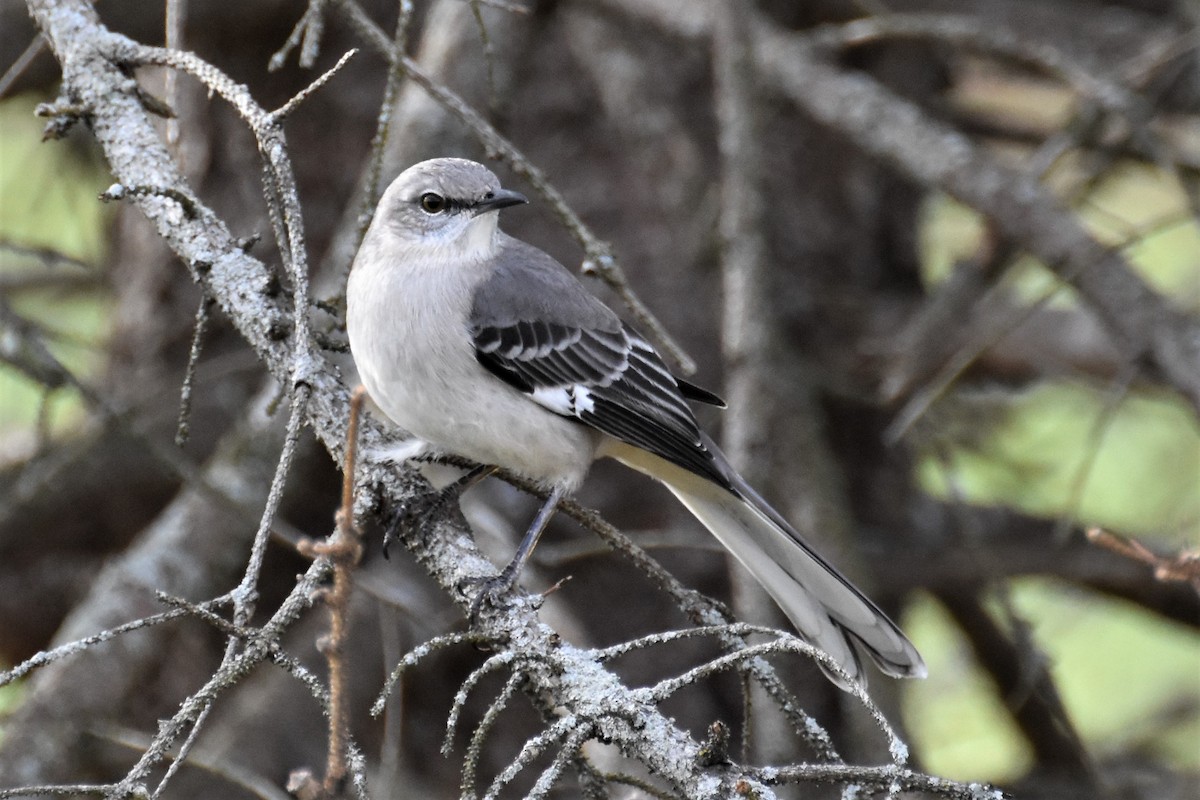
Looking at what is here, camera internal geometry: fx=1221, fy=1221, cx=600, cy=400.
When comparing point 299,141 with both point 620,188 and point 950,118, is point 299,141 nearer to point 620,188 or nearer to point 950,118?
point 620,188

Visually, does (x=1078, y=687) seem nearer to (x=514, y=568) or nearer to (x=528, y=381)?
(x=528, y=381)

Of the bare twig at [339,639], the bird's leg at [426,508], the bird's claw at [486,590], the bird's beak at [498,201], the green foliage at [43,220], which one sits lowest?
the bare twig at [339,639]

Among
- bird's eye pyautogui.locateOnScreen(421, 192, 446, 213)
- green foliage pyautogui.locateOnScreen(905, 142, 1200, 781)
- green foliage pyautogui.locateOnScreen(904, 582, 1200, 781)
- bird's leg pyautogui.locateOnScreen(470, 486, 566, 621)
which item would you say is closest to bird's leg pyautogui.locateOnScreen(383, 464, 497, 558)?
bird's leg pyautogui.locateOnScreen(470, 486, 566, 621)

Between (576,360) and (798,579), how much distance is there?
2.90 ft

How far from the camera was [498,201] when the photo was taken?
11.4 feet

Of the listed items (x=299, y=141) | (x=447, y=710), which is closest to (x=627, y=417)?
(x=447, y=710)

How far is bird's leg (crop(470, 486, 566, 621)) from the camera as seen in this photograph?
2.24 m

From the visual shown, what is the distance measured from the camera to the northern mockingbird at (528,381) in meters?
3.11

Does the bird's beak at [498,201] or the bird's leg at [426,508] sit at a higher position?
the bird's beak at [498,201]

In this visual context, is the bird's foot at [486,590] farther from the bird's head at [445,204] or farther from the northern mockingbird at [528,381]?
the bird's head at [445,204]

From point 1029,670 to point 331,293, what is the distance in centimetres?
223

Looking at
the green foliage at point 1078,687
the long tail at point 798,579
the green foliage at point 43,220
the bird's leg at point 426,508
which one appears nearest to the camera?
the bird's leg at point 426,508

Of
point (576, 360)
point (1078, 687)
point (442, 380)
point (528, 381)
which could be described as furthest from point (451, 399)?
point (1078, 687)

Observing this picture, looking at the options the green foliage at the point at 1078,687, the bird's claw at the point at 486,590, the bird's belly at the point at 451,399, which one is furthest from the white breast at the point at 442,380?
the green foliage at the point at 1078,687
